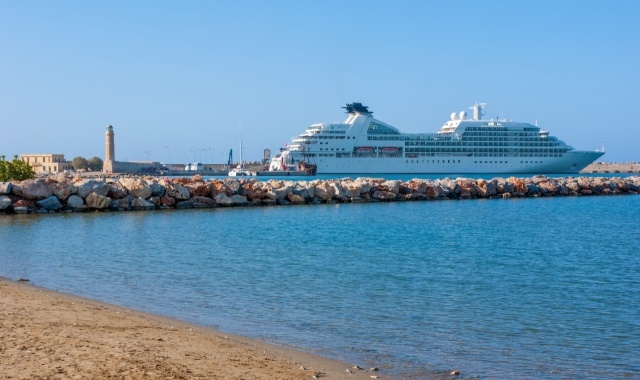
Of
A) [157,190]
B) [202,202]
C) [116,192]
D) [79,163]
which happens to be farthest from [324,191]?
[79,163]

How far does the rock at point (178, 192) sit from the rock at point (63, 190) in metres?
2.93

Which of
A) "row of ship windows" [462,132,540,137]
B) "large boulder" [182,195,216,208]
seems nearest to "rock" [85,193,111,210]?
"large boulder" [182,195,216,208]

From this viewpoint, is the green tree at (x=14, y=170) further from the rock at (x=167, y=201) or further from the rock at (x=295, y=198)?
the rock at (x=295, y=198)

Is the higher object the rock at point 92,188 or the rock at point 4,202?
the rock at point 92,188

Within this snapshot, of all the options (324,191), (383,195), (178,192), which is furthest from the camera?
(383,195)

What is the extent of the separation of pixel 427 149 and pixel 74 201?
5211 centimetres

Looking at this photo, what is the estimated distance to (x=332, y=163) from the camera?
228 ft

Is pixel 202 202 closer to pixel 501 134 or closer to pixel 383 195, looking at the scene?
pixel 383 195

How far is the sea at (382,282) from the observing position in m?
5.90

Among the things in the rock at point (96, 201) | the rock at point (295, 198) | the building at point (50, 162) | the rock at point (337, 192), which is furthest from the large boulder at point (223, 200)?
the building at point (50, 162)

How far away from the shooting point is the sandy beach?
4.43 metres

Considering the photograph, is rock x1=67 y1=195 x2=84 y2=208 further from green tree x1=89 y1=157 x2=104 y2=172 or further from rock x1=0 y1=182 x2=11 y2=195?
green tree x1=89 y1=157 x2=104 y2=172

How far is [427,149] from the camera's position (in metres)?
70.1

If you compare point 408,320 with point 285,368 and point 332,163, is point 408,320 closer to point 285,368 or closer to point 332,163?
point 285,368
